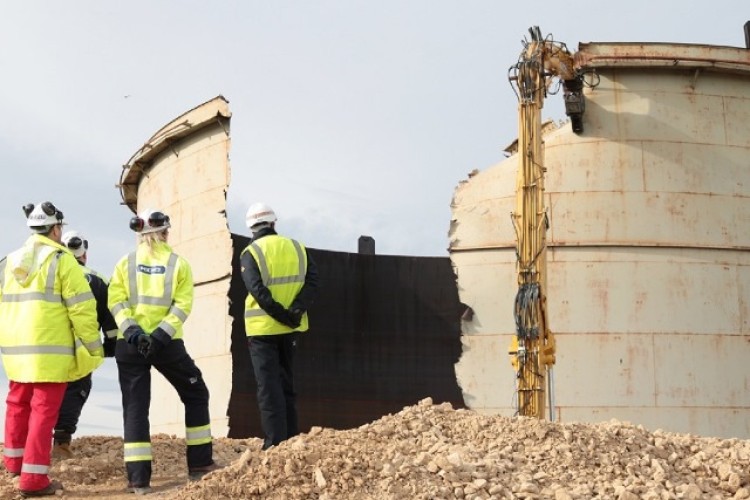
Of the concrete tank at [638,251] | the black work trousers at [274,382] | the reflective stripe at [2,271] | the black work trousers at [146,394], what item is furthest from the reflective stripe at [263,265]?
the concrete tank at [638,251]

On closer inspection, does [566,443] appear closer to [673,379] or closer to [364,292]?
[673,379]

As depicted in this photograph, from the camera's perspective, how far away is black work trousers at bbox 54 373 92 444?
6332mm

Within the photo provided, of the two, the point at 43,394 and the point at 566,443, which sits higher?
the point at 43,394

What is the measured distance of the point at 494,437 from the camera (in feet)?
17.0

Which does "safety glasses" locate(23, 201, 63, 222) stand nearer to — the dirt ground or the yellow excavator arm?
the dirt ground

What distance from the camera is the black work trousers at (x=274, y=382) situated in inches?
222

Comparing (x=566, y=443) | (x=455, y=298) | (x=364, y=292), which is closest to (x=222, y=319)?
(x=364, y=292)

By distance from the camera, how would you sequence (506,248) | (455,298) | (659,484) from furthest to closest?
(455,298), (506,248), (659,484)

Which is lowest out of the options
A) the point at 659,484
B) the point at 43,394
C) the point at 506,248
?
the point at 659,484

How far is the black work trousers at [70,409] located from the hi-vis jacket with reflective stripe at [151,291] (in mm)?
1354

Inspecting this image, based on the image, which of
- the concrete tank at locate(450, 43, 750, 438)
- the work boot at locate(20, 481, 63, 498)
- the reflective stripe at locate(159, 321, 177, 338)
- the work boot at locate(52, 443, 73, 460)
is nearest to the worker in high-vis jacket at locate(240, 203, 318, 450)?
the reflective stripe at locate(159, 321, 177, 338)

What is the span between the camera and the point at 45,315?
5.25m

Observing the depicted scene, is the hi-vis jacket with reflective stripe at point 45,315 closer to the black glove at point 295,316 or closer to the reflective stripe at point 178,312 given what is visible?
the reflective stripe at point 178,312

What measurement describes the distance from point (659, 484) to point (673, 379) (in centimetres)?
667
